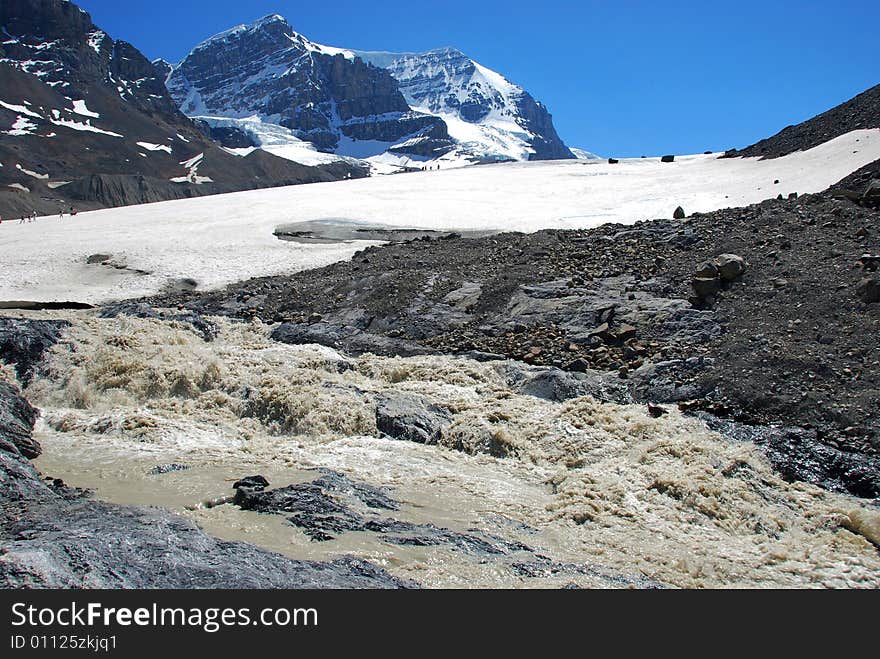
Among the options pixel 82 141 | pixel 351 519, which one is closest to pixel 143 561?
pixel 351 519

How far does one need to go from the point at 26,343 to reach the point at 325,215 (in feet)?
64.7

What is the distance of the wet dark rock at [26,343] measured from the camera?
1590 centimetres

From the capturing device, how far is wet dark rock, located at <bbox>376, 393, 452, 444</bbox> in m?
14.0

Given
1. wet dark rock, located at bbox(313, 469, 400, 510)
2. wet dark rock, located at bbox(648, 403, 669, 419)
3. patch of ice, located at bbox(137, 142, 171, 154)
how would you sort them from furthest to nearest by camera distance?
1. patch of ice, located at bbox(137, 142, 171, 154)
2. wet dark rock, located at bbox(648, 403, 669, 419)
3. wet dark rock, located at bbox(313, 469, 400, 510)

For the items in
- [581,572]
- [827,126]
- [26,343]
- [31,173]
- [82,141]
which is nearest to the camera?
[581,572]

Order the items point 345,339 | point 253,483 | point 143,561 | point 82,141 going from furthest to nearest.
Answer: point 82,141 → point 345,339 → point 253,483 → point 143,561

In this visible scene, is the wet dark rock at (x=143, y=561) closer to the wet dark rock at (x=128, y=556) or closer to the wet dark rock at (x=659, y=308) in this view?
the wet dark rock at (x=128, y=556)

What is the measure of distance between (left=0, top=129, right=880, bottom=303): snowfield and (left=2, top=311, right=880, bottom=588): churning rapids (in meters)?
8.77

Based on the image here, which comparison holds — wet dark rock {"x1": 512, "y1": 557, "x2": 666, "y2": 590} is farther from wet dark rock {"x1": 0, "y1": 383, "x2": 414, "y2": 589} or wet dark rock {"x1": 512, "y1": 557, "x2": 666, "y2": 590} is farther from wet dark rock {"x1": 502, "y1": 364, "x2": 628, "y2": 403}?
wet dark rock {"x1": 502, "y1": 364, "x2": 628, "y2": 403}

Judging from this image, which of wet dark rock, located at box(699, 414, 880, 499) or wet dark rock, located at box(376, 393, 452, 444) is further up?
wet dark rock, located at box(376, 393, 452, 444)

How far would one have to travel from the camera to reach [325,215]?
3481 centimetres

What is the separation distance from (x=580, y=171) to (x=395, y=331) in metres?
30.3

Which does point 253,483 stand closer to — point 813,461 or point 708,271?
point 813,461

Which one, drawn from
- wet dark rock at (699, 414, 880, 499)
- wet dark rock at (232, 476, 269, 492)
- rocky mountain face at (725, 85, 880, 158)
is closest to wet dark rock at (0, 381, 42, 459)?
wet dark rock at (232, 476, 269, 492)
